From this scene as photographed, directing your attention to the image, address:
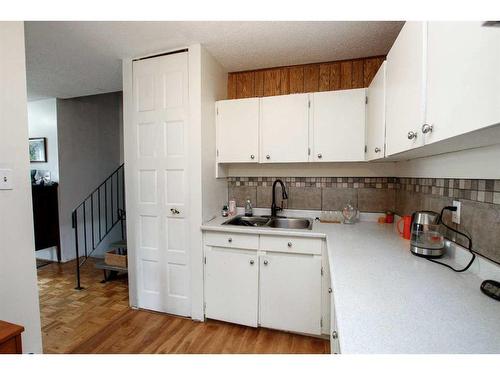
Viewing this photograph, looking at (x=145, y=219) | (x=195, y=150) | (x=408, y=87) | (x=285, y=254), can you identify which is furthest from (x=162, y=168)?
(x=408, y=87)

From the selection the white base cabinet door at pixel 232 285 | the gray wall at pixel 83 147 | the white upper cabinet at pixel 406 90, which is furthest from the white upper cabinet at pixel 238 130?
the gray wall at pixel 83 147

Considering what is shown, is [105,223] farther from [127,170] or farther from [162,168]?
[162,168]

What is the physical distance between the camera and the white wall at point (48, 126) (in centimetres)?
351

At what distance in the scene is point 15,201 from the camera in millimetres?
1260

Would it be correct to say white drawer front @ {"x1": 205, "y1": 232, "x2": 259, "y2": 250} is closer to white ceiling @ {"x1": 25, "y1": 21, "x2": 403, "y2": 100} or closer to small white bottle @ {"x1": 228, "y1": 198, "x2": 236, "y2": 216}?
small white bottle @ {"x1": 228, "y1": 198, "x2": 236, "y2": 216}

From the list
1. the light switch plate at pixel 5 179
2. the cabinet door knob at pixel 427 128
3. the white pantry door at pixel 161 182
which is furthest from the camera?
the white pantry door at pixel 161 182

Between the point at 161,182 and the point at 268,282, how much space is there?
126cm

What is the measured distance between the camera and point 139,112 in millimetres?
2166

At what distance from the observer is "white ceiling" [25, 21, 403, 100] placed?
172 centimetres

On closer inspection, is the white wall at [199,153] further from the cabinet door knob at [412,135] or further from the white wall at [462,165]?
the white wall at [462,165]

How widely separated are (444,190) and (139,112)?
2371 mm

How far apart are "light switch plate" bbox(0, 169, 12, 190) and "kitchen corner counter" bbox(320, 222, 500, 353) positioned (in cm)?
164

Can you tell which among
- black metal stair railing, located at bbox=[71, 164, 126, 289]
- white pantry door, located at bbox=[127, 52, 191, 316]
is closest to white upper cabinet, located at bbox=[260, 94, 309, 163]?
white pantry door, located at bbox=[127, 52, 191, 316]

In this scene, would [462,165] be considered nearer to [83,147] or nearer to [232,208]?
[232,208]
